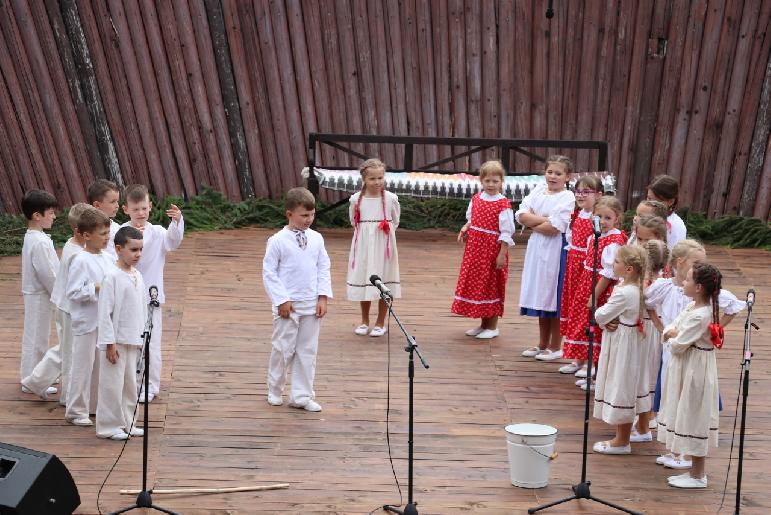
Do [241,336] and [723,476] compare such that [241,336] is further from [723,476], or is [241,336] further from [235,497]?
[723,476]

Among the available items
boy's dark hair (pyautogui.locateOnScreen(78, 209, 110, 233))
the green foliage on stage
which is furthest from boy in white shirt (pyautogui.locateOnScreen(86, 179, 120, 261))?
the green foliage on stage

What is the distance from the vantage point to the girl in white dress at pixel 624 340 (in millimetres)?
7035

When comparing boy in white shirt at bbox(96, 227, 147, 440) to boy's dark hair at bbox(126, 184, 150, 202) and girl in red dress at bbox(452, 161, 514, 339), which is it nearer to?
boy's dark hair at bbox(126, 184, 150, 202)

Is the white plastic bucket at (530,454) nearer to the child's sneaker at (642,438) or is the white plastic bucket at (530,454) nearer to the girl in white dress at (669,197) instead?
the child's sneaker at (642,438)

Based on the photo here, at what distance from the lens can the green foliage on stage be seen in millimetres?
12672

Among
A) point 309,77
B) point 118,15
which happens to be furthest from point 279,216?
point 118,15

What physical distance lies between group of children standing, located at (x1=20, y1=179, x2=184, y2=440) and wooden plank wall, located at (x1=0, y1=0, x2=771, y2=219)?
4801 millimetres

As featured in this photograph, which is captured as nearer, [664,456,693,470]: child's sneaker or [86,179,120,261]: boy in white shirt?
[664,456,693,470]: child's sneaker

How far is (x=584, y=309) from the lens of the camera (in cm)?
805

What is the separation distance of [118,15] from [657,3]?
563 cm

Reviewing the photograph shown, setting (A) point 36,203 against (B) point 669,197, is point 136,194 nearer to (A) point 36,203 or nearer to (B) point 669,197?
(A) point 36,203

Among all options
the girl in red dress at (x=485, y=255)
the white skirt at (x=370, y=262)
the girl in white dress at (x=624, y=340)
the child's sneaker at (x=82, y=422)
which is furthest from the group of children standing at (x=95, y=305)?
the girl in white dress at (x=624, y=340)

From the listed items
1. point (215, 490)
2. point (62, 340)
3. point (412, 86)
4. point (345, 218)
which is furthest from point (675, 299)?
point (412, 86)

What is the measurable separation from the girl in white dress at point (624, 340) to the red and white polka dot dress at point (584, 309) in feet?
2.16
